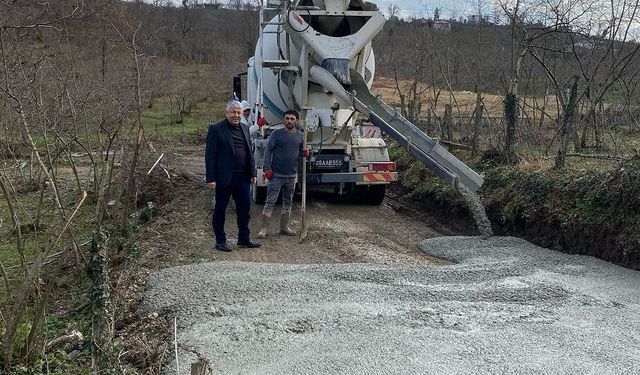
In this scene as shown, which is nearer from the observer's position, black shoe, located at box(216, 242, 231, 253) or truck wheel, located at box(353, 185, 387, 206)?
black shoe, located at box(216, 242, 231, 253)

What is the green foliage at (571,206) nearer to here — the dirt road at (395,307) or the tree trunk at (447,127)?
the dirt road at (395,307)

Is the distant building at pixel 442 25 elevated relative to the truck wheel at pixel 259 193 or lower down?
elevated

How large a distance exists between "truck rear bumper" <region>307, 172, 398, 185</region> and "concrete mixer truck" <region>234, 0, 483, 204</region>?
2 centimetres

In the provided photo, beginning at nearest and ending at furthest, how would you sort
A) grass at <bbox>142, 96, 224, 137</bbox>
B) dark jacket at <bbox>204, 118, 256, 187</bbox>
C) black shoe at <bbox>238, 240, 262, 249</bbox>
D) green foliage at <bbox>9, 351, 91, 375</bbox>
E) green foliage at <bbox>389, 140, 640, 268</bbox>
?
green foliage at <bbox>9, 351, 91, 375</bbox> < green foliage at <bbox>389, 140, 640, 268</bbox> < dark jacket at <bbox>204, 118, 256, 187</bbox> < black shoe at <bbox>238, 240, 262, 249</bbox> < grass at <bbox>142, 96, 224, 137</bbox>

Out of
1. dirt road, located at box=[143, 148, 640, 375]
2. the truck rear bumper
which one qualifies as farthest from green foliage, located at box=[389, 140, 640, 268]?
the truck rear bumper

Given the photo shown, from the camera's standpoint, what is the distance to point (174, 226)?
8914 mm

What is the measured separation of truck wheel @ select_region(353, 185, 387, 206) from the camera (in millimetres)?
10828

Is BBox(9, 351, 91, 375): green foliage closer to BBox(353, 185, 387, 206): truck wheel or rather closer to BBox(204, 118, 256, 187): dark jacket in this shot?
BBox(204, 118, 256, 187): dark jacket

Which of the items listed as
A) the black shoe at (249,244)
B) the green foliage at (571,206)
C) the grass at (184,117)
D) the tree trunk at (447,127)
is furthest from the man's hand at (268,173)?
the grass at (184,117)

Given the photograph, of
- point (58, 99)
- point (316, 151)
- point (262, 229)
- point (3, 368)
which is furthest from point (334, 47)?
point (3, 368)

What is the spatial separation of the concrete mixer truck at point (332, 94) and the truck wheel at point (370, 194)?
0.02m

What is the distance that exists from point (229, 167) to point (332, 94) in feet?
8.89

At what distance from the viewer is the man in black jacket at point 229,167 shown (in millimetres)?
7570

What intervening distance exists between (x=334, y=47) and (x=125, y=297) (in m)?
5.15
